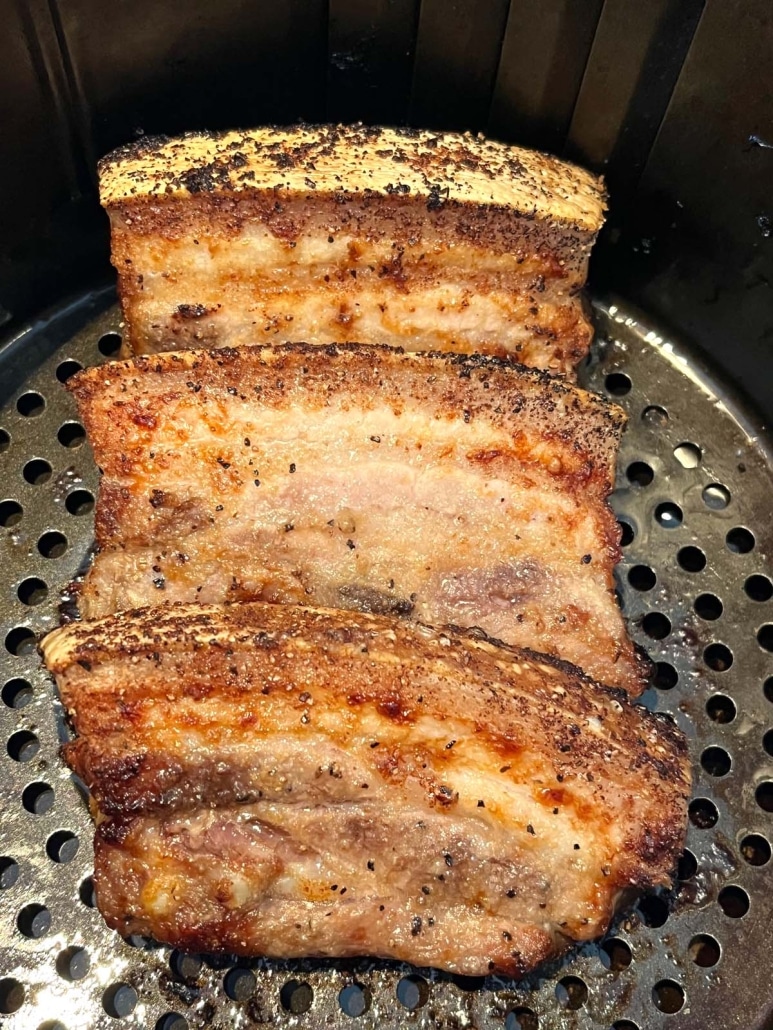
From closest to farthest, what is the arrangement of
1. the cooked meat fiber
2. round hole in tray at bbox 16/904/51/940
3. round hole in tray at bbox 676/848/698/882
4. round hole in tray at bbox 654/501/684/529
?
the cooked meat fiber, round hole in tray at bbox 16/904/51/940, round hole in tray at bbox 676/848/698/882, round hole in tray at bbox 654/501/684/529

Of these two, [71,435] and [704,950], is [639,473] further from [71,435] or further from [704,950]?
[71,435]

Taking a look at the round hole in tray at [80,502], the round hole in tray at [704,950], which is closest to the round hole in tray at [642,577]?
the round hole in tray at [704,950]

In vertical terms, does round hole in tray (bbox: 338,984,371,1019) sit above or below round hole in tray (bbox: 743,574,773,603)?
below

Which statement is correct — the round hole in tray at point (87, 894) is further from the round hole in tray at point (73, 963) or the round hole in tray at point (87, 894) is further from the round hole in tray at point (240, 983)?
the round hole in tray at point (240, 983)

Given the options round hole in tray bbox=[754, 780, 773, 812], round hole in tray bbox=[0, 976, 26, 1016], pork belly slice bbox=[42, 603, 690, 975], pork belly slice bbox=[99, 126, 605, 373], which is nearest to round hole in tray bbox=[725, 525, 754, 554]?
round hole in tray bbox=[754, 780, 773, 812]

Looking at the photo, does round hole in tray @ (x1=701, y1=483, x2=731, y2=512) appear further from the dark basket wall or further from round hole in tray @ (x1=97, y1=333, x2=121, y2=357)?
round hole in tray @ (x1=97, y1=333, x2=121, y2=357)

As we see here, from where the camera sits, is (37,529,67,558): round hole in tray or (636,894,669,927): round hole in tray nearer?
(636,894,669,927): round hole in tray

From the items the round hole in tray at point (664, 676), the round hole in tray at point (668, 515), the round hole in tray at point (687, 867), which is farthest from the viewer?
the round hole in tray at point (668, 515)

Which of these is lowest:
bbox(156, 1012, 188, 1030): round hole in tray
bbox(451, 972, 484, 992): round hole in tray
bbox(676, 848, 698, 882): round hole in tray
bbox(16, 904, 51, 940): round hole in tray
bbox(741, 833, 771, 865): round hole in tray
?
bbox(156, 1012, 188, 1030): round hole in tray
